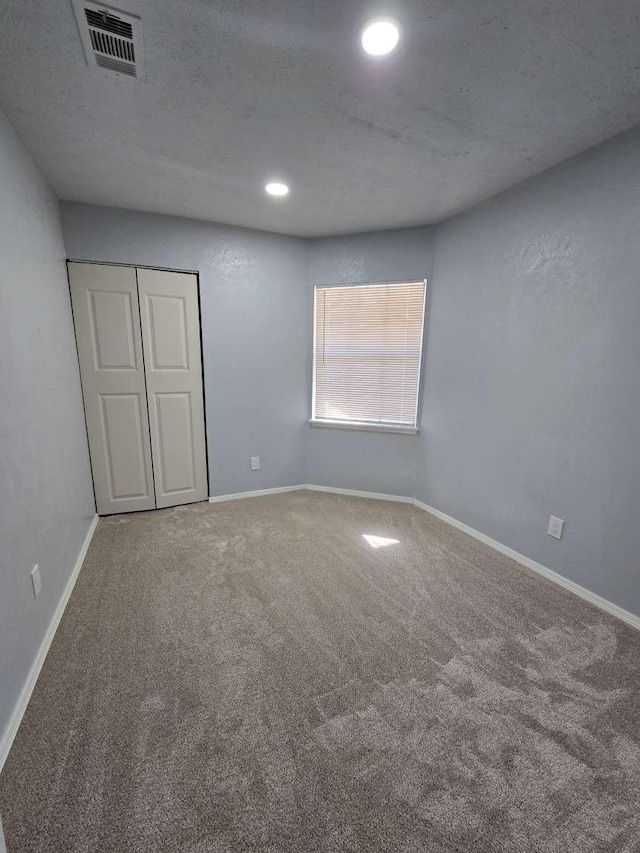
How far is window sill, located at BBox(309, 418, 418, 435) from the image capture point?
10.8 feet

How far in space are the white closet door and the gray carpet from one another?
986mm

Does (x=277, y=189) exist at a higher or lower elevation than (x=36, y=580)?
higher

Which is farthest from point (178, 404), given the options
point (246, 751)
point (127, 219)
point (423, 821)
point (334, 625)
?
point (423, 821)

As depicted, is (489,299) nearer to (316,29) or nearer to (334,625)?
(316,29)

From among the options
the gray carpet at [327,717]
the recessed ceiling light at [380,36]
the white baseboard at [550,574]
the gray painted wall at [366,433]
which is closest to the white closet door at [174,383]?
the gray carpet at [327,717]

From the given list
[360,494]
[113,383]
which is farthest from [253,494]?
[113,383]

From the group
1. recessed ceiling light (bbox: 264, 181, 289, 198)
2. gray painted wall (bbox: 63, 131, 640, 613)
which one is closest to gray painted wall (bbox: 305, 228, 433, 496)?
gray painted wall (bbox: 63, 131, 640, 613)

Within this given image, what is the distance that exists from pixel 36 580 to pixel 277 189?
2.58 meters

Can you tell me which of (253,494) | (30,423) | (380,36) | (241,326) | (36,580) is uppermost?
(380,36)

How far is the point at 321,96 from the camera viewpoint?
1.47m

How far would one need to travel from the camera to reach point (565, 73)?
4.42 ft

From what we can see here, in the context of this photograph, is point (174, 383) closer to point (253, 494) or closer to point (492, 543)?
point (253, 494)

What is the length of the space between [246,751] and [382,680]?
596 mm

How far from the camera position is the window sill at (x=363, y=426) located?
3.29 metres
